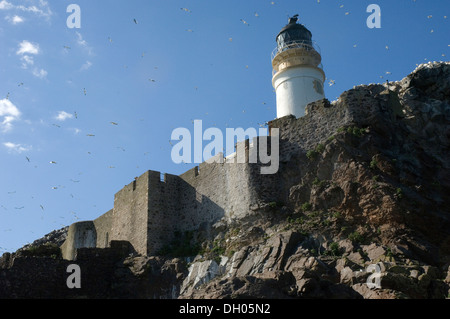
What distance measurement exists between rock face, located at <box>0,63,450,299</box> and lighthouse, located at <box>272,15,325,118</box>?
20.5ft

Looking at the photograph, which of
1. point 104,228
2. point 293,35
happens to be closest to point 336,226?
point 104,228

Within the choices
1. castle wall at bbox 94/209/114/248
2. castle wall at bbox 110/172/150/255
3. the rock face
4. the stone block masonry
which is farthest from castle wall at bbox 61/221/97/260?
the rock face

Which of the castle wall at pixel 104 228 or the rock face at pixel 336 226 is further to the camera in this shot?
the castle wall at pixel 104 228

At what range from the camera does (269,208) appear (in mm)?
24031

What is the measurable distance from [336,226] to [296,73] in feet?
47.3

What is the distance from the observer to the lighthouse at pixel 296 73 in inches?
1288

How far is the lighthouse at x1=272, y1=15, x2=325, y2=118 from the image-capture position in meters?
32.7

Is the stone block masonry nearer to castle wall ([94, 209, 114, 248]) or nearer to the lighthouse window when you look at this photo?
castle wall ([94, 209, 114, 248])

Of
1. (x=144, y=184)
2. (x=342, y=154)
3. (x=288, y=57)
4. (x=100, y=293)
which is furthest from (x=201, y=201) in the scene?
(x=288, y=57)

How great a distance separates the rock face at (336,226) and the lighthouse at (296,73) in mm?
6246

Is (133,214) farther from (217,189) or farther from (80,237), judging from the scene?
(80,237)

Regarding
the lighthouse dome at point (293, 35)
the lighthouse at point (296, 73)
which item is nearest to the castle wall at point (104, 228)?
the lighthouse at point (296, 73)

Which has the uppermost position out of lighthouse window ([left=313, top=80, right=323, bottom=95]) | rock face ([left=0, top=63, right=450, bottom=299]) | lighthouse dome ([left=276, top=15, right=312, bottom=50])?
lighthouse dome ([left=276, top=15, right=312, bottom=50])

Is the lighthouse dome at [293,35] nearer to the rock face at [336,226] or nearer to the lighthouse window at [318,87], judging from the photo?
the lighthouse window at [318,87]
